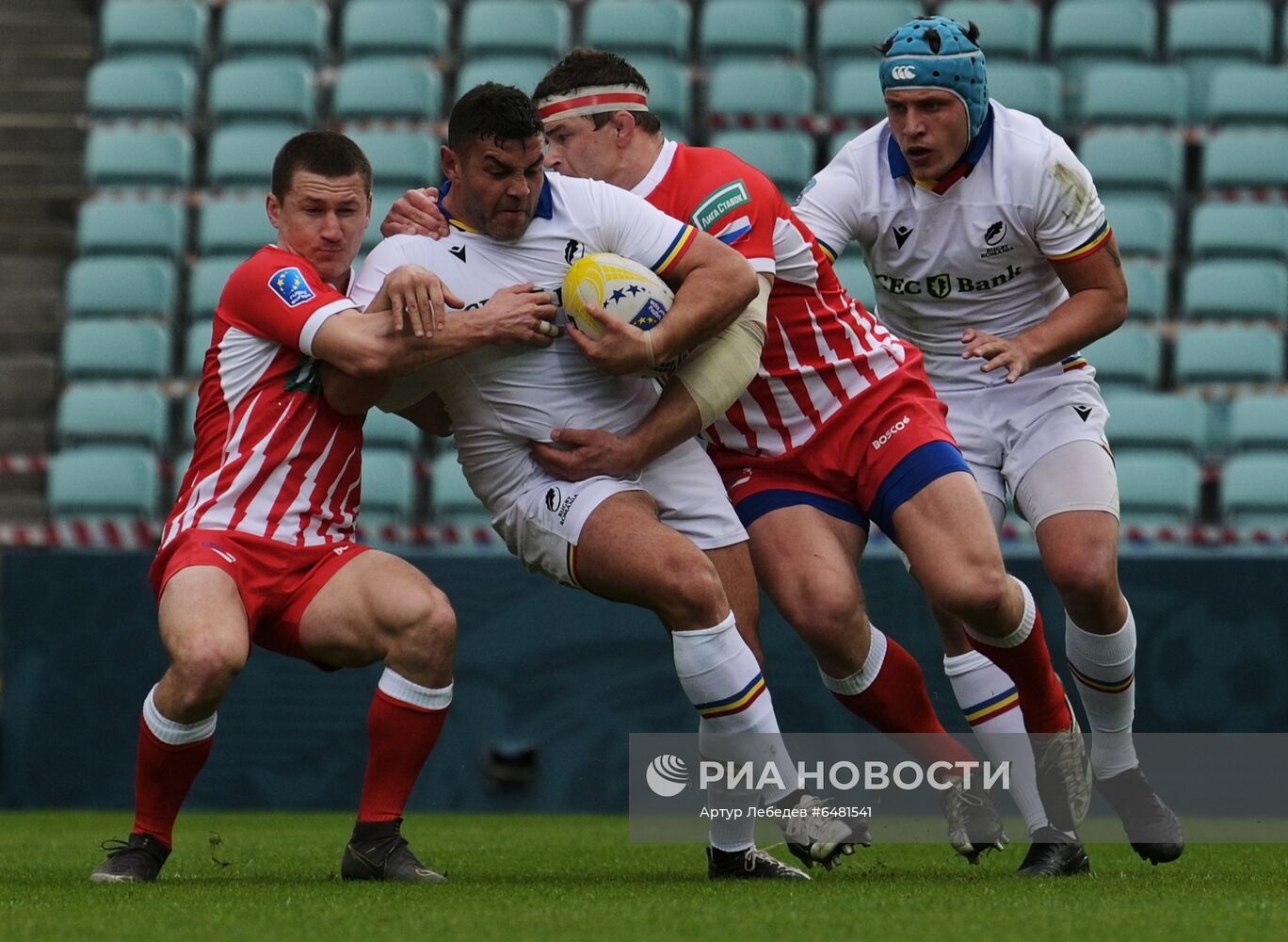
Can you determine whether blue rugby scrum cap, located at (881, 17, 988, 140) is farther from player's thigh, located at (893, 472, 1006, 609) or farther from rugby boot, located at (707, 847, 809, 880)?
rugby boot, located at (707, 847, 809, 880)

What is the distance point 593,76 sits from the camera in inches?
227

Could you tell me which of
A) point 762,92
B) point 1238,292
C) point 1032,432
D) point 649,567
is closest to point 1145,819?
point 1032,432

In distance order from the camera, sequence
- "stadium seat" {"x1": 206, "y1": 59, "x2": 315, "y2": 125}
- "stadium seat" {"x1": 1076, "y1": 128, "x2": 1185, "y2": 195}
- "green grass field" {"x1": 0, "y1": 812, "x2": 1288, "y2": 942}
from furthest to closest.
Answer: "stadium seat" {"x1": 206, "y1": 59, "x2": 315, "y2": 125}, "stadium seat" {"x1": 1076, "y1": 128, "x2": 1185, "y2": 195}, "green grass field" {"x1": 0, "y1": 812, "x2": 1288, "y2": 942}

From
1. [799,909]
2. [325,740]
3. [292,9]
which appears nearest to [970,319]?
[799,909]

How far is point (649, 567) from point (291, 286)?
4.22 ft

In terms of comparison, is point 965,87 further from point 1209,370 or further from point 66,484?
point 66,484

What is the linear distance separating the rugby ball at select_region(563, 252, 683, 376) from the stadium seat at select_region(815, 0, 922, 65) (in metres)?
8.37

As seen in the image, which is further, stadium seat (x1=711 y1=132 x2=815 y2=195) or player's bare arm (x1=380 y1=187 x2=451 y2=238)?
stadium seat (x1=711 y1=132 x2=815 y2=195)

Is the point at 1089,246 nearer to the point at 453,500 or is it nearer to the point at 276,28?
the point at 453,500

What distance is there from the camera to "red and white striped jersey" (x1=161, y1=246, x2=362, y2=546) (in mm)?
5590

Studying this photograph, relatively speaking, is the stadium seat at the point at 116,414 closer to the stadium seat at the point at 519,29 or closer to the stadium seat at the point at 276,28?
the stadium seat at the point at 276,28

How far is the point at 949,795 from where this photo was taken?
599 centimetres

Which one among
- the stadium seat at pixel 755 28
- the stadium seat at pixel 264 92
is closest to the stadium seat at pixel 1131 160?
the stadium seat at pixel 755 28

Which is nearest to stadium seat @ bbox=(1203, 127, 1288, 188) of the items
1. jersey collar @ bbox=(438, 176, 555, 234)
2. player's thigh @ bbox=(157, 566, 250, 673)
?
jersey collar @ bbox=(438, 176, 555, 234)
